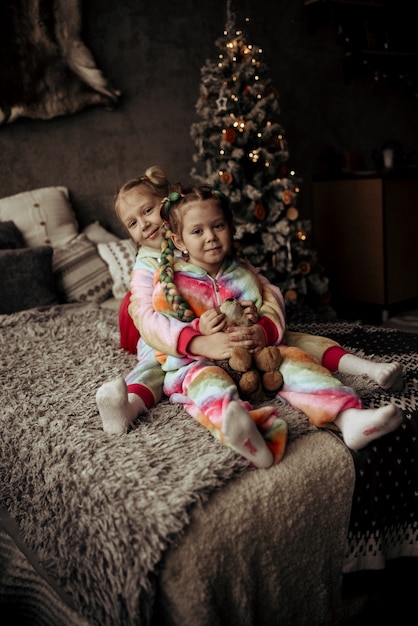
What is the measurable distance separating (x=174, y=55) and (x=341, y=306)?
2.16 meters

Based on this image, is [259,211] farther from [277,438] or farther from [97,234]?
[277,438]

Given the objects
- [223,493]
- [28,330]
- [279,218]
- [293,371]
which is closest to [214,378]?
[293,371]

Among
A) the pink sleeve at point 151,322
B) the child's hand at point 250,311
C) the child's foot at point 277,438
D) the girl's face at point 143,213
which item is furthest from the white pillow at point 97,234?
the child's foot at point 277,438

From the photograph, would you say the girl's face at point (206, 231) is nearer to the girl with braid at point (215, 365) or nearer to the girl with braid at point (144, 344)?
the girl with braid at point (215, 365)

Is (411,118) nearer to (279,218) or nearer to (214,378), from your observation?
(279,218)

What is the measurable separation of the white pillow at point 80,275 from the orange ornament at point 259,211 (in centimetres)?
89

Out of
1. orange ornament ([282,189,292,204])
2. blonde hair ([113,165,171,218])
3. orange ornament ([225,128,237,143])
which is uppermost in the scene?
orange ornament ([225,128,237,143])

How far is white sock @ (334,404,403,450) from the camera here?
117 centimetres

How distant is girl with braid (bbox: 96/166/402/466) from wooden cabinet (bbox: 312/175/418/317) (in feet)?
8.39

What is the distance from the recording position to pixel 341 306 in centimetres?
443

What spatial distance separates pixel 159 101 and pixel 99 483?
122 inches

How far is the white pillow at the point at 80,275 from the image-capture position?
2881mm

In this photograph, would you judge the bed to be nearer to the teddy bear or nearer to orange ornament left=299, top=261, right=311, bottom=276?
the teddy bear

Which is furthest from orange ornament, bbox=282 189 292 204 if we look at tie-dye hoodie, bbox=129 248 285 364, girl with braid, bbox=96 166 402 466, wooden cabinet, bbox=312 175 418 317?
tie-dye hoodie, bbox=129 248 285 364
